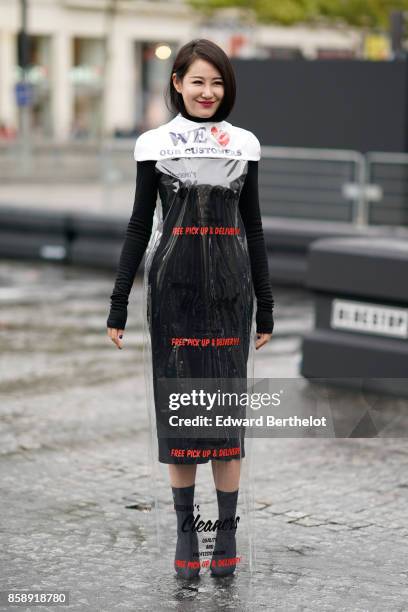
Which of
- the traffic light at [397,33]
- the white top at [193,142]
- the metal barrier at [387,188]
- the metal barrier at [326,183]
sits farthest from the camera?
the traffic light at [397,33]

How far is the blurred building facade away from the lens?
206 feet

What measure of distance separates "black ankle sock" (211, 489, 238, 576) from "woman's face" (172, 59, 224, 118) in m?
1.36

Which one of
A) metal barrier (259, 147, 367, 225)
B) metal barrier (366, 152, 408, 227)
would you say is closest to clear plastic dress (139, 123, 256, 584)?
metal barrier (366, 152, 408, 227)

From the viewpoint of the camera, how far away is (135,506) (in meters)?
5.56

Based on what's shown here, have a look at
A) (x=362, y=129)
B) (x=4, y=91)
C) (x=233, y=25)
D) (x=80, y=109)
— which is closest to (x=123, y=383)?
(x=362, y=129)

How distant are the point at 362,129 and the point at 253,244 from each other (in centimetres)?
1440

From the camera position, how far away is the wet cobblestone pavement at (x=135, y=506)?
447 cm

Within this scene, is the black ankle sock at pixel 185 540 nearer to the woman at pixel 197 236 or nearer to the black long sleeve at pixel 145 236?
the woman at pixel 197 236

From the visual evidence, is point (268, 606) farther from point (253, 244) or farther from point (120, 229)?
point (120, 229)

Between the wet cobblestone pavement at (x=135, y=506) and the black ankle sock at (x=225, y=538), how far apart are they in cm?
6

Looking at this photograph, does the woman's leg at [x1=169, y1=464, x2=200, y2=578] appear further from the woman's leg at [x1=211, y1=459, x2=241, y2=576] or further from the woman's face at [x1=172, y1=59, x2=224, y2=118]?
the woman's face at [x1=172, y1=59, x2=224, y2=118]

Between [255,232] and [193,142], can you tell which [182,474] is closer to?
[255,232]

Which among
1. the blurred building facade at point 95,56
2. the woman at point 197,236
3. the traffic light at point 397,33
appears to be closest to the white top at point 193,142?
the woman at point 197,236

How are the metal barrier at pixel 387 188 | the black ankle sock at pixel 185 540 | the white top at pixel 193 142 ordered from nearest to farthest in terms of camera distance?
1. the white top at pixel 193 142
2. the black ankle sock at pixel 185 540
3. the metal barrier at pixel 387 188
